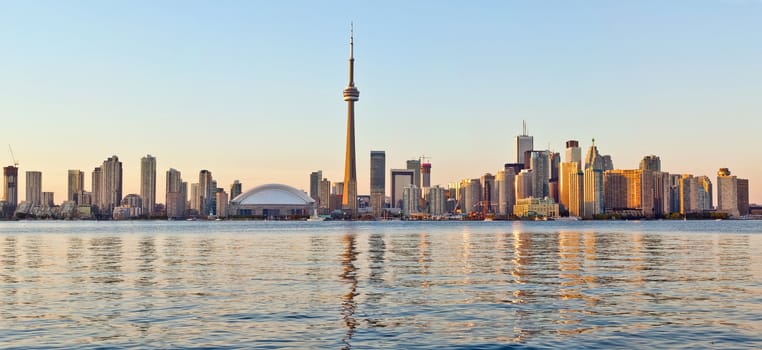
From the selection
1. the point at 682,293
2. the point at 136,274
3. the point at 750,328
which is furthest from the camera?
the point at 136,274

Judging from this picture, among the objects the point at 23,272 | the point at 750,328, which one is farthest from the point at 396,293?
the point at 23,272

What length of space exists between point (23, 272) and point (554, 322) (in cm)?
4391

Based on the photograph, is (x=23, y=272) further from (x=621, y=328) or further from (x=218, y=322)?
(x=621, y=328)

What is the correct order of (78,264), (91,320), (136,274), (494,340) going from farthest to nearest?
(78,264), (136,274), (91,320), (494,340)

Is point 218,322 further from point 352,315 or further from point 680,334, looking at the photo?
point 680,334

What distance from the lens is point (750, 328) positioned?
29.7 m

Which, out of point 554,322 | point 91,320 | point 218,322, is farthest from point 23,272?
point 554,322

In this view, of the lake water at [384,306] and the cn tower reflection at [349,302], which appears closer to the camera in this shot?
the lake water at [384,306]

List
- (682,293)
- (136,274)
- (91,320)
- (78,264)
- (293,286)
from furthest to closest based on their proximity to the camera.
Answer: (78,264), (136,274), (293,286), (682,293), (91,320)

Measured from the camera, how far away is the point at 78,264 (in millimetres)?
67500

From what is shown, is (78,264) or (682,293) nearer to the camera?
(682,293)

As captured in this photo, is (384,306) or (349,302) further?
(349,302)

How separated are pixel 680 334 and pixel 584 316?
5.19 meters

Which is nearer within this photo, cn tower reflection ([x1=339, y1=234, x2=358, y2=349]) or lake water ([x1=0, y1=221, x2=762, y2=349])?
lake water ([x1=0, y1=221, x2=762, y2=349])
